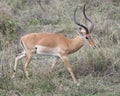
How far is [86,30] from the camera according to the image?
8586 millimetres

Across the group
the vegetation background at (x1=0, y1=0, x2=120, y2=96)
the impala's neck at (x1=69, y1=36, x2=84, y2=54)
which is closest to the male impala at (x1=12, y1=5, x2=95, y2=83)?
the impala's neck at (x1=69, y1=36, x2=84, y2=54)

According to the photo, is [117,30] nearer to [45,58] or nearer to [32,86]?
[45,58]

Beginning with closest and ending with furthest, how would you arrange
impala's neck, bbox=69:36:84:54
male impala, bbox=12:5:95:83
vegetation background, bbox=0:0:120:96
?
vegetation background, bbox=0:0:120:96 < male impala, bbox=12:5:95:83 < impala's neck, bbox=69:36:84:54

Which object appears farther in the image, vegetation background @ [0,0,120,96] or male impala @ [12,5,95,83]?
male impala @ [12,5,95,83]

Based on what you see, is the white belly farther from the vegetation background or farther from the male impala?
Answer: the vegetation background

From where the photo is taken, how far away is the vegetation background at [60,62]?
769 centimetres

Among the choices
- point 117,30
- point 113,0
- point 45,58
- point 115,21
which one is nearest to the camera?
point 45,58

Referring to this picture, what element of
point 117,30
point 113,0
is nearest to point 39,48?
point 117,30

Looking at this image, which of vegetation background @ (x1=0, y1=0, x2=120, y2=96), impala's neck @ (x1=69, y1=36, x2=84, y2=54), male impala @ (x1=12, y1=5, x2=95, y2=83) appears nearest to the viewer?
vegetation background @ (x1=0, y1=0, x2=120, y2=96)

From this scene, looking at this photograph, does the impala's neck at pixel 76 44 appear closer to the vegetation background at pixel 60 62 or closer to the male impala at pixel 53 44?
the male impala at pixel 53 44

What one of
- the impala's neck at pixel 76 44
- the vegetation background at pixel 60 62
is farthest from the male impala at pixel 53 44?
the vegetation background at pixel 60 62

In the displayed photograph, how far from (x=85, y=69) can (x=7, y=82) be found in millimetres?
1742

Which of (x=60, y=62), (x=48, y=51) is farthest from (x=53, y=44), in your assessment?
(x=60, y=62)

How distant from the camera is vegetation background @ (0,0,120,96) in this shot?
7691 millimetres
